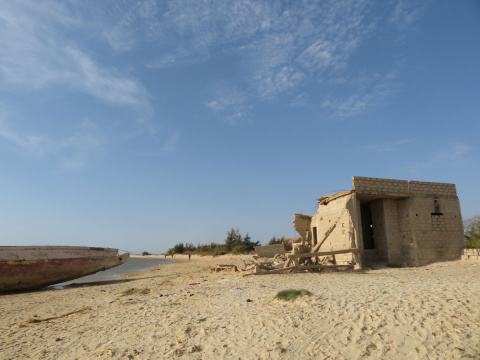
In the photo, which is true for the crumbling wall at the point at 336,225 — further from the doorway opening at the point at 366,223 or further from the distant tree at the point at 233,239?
the distant tree at the point at 233,239

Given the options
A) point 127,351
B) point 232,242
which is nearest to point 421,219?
point 127,351

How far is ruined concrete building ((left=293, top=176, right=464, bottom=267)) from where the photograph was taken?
14273 millimetres

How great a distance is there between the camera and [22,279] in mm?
14719

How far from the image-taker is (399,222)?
1527cm

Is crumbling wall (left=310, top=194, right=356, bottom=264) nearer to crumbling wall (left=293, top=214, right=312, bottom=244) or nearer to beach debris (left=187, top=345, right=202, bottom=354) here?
crumbling wall (left=293, top=214, right=312, bottom=244)

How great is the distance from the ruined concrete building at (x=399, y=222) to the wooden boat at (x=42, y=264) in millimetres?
12709

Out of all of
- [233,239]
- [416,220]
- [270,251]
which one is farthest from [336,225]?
[233,239]

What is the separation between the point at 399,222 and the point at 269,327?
39.1 feet

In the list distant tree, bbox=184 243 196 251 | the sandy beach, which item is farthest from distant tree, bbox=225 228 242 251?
the sandy beach

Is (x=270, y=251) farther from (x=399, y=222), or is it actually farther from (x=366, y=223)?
(x=399, y=222)

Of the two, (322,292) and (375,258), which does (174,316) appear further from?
(375,258)

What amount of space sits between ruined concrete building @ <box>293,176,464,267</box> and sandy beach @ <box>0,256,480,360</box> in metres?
5.73

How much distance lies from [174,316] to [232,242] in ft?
131

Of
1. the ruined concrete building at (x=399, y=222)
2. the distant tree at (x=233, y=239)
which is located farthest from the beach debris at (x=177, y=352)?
the distant tree at (x=233, y=239)
